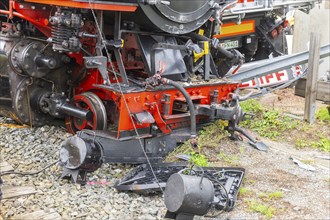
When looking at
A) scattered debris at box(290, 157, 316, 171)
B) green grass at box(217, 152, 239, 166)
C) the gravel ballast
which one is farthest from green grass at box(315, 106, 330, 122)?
green grass at box(217, 152, 239, 166)

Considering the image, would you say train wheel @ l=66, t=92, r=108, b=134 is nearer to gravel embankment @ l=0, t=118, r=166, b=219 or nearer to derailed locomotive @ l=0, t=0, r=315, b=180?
derailed locomotive @ l=0, t=0, r=315, b=180

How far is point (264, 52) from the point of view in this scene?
9906 mm

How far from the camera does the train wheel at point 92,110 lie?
550 centimetres

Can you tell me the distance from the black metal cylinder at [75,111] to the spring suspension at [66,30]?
73 cm

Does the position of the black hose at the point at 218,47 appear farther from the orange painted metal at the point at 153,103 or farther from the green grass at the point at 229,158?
the green grass at the point at 229,158

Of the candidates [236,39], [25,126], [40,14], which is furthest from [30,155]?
[236,39]

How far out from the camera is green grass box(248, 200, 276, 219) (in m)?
4.24

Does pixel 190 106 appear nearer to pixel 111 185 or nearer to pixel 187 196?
pixel 111 185

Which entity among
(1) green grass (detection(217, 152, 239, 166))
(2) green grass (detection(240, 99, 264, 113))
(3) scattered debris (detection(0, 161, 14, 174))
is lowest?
(1) green grass (detection(217, 152, 239, 166))

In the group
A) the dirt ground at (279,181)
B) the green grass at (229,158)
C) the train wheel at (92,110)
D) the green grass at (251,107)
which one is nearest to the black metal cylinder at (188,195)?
the dirt ground at (279,181)

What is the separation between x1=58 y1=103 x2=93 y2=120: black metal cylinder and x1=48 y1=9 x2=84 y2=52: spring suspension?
730 mm

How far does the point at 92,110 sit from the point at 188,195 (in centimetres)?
223

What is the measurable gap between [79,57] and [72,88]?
59 cm

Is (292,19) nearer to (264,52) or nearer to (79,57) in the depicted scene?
(264,52)
